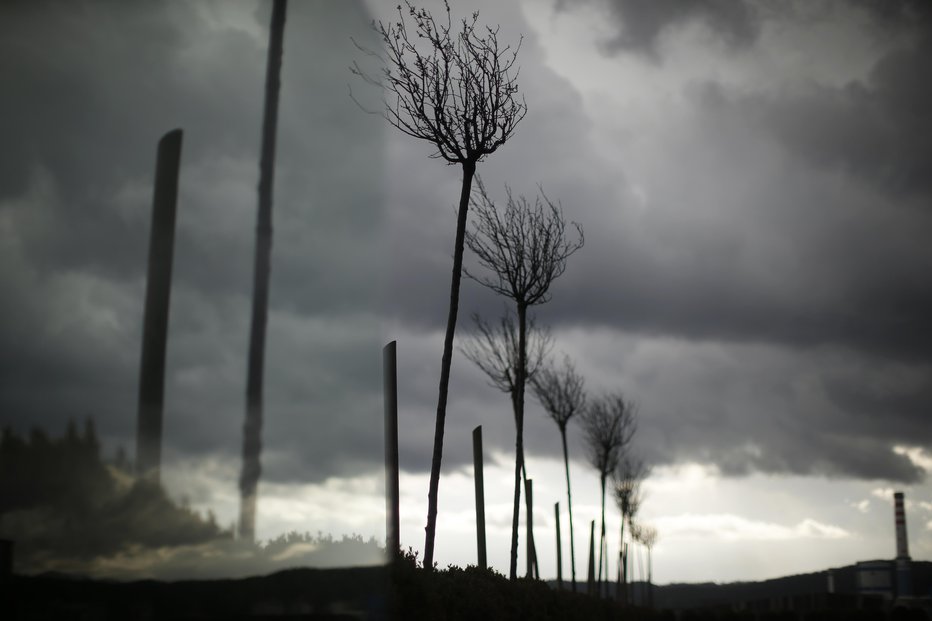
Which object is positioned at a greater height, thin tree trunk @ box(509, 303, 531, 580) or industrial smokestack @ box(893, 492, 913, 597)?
thin tree trunk @ box(509, 303, 531, 580)

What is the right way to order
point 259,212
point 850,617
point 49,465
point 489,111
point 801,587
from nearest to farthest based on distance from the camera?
point 49,465, point 259,212, point 489,111, point 850,617, point 801,587

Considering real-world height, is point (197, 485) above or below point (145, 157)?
below

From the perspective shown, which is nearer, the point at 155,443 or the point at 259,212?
the point at 155,443

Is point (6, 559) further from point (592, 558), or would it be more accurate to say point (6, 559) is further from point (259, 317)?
point (592, 558)

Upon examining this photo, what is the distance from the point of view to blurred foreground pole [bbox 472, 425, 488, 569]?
13539 millimetres

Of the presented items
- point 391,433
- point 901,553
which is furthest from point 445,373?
point 901,553

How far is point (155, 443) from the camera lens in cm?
429

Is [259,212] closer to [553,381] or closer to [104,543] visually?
[104,543]

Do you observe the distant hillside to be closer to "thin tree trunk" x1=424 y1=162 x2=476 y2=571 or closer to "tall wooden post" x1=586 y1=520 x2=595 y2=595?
"tall wooden post" x1=586 y1=520 x2=595 y2=595

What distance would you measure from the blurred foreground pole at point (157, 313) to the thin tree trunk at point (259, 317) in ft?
1.67

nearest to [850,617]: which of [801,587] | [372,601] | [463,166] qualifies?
[463,166]

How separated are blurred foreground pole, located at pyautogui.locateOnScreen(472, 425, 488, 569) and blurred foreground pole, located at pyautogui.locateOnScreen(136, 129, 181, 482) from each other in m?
9.83

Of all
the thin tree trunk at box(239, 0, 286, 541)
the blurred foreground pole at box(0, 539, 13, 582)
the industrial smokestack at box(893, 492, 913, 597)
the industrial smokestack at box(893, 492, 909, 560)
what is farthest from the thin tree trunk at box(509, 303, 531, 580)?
the industrial smokestack at box(893, 492, 909, 560)

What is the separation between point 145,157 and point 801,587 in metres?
84.3
